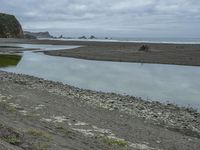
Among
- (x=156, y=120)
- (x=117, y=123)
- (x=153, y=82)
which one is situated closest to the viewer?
Answer: (x=117, y=123)

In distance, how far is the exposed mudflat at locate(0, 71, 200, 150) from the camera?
460 inches

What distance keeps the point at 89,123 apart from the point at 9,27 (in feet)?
491

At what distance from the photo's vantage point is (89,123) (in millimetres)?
15461

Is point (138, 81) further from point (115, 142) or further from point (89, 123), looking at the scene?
A: point (115, 142)

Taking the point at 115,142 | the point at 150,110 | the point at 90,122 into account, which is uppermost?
the point at 115,142

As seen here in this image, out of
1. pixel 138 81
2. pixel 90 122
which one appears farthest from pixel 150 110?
pixel 138 81

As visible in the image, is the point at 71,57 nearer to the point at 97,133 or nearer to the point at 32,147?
the point at 97,133

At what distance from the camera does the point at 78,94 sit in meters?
23.8

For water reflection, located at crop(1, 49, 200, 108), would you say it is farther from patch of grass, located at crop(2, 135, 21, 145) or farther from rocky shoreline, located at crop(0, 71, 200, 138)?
patch of grass, located at crop(2, 135, 21, 145)

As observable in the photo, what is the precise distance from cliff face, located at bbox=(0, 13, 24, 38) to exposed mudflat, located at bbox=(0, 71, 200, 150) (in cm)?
13414

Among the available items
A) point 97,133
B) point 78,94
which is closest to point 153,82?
point 78,94

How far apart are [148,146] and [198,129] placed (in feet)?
15.2

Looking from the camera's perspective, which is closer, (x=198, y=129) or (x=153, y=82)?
(x=198, y=129)

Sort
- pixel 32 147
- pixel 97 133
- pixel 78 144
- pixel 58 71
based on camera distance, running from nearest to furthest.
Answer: pixel 32 147
pixel 78 144
pixel 97 133
pixel 58 71
